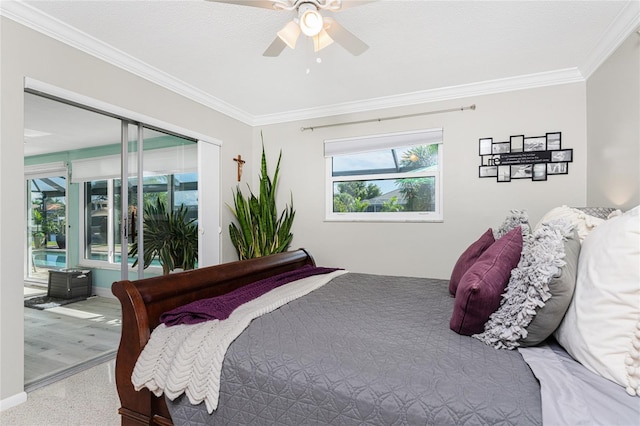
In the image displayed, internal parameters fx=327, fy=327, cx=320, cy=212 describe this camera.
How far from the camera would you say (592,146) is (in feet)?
9.34

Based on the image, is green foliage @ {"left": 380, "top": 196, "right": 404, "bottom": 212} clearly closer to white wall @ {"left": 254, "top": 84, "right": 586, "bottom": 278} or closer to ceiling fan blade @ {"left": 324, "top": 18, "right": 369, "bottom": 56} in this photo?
white wall @ {"left": 254, "top": 84, "right": 586, "bottom": 278}

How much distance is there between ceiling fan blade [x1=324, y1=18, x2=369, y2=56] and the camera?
1887 mm

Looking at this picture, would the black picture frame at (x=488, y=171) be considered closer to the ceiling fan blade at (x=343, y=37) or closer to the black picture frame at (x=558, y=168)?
the black picture frame at (x=558, y=168)

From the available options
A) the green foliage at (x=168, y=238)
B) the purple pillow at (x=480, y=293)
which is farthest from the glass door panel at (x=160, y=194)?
the purple pillow at (x=480, y=293)

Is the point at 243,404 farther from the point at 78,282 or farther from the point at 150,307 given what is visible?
the point at 78,282

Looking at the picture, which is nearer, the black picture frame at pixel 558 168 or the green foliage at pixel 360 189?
the black picture frame at pixel 558 168

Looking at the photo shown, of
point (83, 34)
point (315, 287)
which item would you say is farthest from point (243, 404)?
point (83, 34)

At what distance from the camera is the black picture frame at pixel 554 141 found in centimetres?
306

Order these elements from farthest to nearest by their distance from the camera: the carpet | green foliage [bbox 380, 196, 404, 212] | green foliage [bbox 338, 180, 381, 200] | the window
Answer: green foliage [bbox 338, 180, 381, 200] < green foliage [bbox 380, 196, 404, 212] < the window < the carpet

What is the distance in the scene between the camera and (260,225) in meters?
3.95

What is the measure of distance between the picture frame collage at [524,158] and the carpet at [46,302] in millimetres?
3948

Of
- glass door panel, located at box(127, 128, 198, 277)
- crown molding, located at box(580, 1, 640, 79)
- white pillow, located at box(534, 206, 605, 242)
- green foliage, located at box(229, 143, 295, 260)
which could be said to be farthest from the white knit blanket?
crown molding, located at box(580, 1, 640, 79)

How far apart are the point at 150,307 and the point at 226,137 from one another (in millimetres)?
2813

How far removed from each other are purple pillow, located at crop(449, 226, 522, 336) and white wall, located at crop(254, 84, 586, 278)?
2.09 meters
